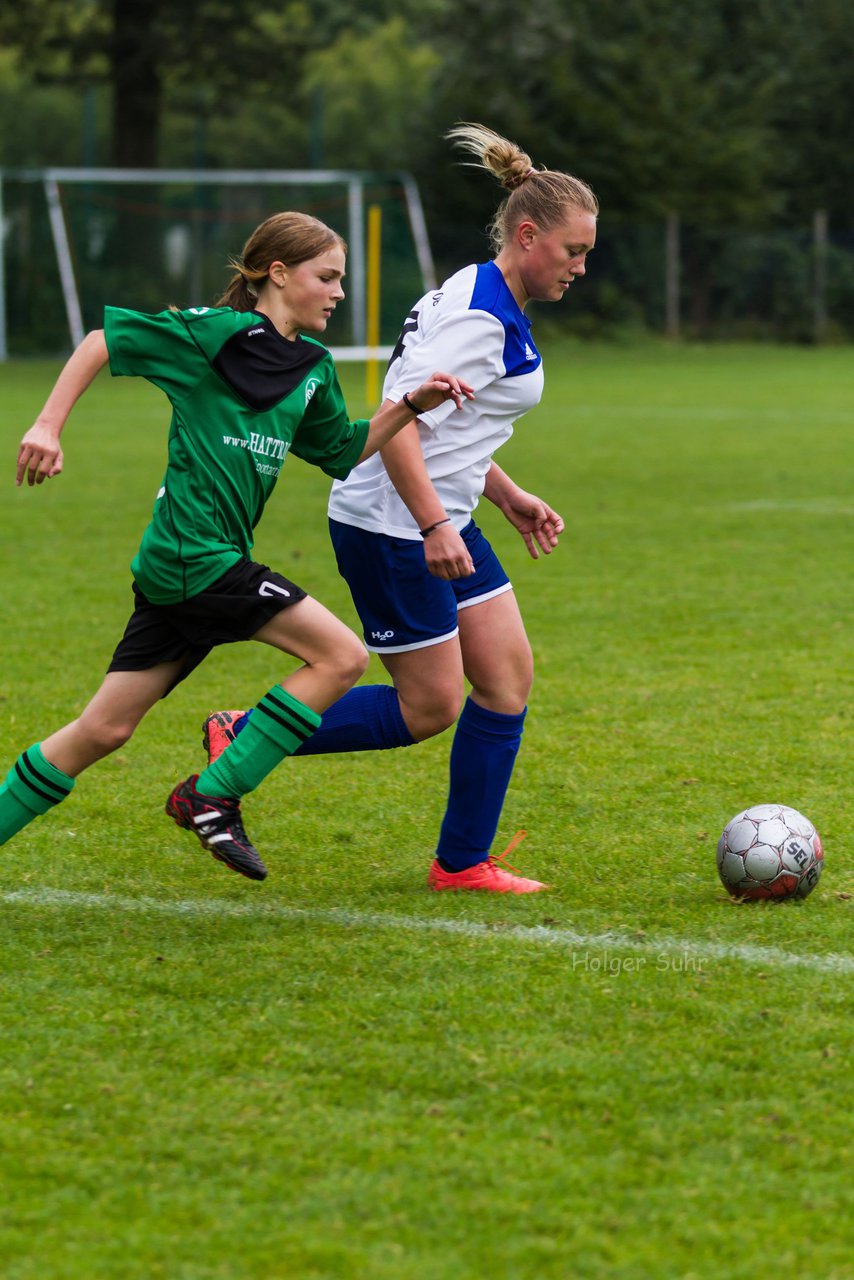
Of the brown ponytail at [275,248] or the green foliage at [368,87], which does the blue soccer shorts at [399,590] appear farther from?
the green foliage at [368,87]

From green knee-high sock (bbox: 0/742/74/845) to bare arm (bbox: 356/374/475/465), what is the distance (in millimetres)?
1073

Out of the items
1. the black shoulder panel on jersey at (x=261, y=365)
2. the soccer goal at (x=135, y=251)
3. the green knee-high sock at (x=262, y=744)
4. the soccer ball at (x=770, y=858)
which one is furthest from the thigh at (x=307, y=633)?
the soccer goal at (x=135, y=251)

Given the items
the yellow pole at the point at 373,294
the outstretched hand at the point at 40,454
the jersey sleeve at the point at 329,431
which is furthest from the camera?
the yellow pole at the point at 373,294

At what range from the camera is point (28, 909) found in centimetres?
439

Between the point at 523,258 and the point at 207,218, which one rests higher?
the point at 523,258

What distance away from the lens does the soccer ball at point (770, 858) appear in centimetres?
440

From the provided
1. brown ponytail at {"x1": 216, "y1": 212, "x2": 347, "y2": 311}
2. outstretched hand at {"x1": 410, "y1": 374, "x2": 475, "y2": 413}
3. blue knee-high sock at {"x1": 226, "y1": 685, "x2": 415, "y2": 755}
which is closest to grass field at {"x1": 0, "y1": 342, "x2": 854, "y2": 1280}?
blue knee-high sock at {"x1": 226, "y1": 685, "x2": 415, "y2": 755}

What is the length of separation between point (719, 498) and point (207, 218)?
18.6m

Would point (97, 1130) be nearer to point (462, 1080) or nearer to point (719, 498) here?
point (462, 1080)

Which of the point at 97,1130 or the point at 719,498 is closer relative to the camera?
the point at 97,1130

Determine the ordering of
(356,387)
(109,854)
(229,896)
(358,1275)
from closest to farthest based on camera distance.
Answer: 1. (358,1275)
2. (229,896)
3. (109,854)
4. (356,387)

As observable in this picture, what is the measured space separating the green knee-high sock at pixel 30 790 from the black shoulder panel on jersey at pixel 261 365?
980 millimetres

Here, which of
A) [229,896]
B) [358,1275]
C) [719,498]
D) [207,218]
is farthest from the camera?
[207,218]

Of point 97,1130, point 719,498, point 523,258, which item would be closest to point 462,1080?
point 97,1130
